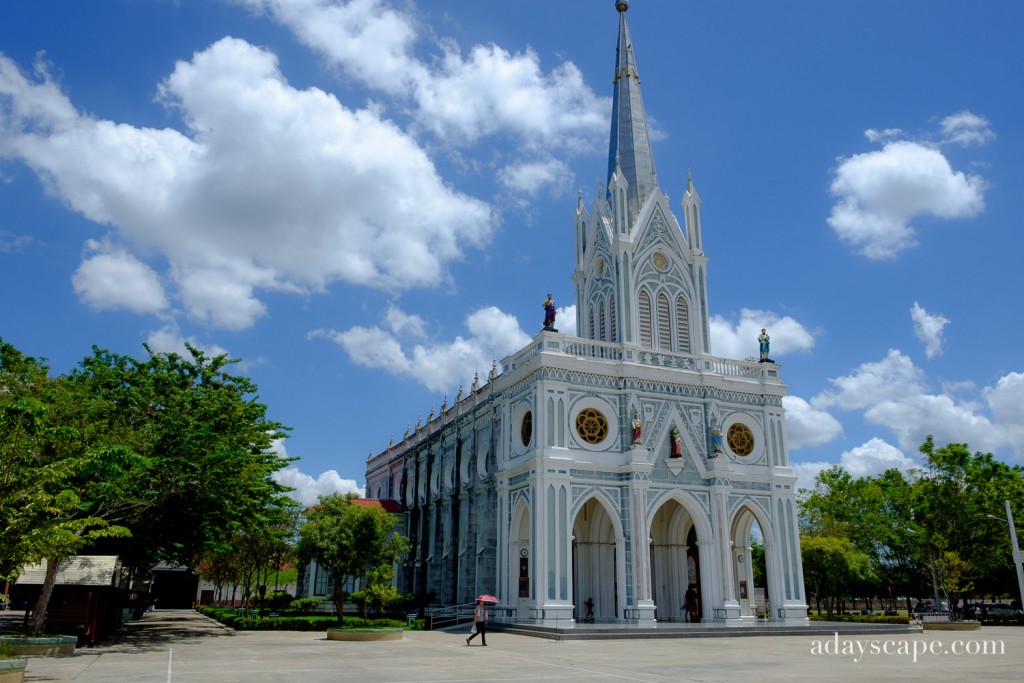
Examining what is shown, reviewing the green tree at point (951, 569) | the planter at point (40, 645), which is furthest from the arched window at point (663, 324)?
the planter at point (40, 645)

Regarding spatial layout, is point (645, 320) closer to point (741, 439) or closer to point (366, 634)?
point (741, 439)

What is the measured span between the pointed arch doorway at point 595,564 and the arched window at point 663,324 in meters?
8.01

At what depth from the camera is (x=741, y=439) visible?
Result: 34.6 m

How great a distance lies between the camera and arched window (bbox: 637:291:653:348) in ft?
116

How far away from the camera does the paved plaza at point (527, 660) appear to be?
47.4 ft

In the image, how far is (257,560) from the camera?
39.9 m

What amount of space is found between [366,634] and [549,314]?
582 inches

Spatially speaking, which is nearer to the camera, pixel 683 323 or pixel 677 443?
pixel 677 443

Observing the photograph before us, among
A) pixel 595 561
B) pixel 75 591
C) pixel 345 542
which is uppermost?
pixel 345 542

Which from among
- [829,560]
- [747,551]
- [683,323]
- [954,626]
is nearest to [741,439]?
[747,551]

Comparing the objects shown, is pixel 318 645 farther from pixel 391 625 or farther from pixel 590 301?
pixel 590 301

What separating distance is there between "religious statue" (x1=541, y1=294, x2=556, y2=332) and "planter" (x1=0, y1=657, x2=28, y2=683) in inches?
915

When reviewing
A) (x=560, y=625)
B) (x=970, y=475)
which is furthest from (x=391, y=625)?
(x=970, y=475)

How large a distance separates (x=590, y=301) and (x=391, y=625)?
1793cm
